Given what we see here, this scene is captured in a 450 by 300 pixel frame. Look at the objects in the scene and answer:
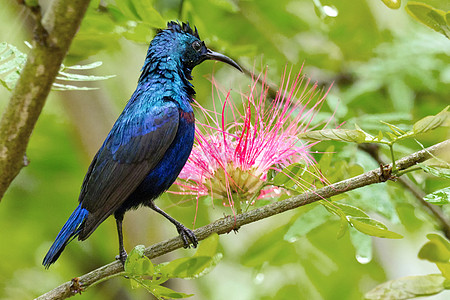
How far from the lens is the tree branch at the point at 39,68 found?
1.63m

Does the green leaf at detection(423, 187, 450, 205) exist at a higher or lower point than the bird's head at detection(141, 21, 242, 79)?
lower

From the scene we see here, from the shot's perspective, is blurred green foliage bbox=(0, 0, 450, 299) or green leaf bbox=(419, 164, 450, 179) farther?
blurred green foliage bbox=(0, 0, 450, 299)

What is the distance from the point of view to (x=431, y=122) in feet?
5.95

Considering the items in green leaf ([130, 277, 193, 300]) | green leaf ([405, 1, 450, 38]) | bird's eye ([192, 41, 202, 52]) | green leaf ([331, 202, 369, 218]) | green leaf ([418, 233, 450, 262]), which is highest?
green leaf ([405, 1, 450, 38])

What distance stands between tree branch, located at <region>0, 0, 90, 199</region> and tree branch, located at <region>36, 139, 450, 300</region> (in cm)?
66

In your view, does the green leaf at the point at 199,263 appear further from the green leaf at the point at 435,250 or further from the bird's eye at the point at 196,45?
the bird's eye at the point at 196,45

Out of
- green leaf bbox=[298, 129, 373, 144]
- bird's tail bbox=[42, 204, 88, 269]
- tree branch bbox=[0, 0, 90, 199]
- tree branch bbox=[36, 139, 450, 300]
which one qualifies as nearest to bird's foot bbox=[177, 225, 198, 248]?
tree branch bbox=[36, 139, 450, 300]

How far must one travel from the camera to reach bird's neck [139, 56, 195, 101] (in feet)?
9.54

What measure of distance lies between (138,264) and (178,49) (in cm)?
Answer: 137

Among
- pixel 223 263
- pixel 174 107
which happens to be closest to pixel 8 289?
pixel 223 263

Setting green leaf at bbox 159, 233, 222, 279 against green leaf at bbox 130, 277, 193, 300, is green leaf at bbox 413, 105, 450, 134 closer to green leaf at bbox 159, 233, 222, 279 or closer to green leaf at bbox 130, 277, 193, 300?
green leaf at bbox 159, 233, 222, 279

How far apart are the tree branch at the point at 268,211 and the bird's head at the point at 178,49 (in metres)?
0.99

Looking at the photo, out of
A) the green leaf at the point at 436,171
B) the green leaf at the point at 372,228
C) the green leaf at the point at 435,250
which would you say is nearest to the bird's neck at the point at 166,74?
the green leaf at the point at 372,228

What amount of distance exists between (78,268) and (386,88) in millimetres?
2517
